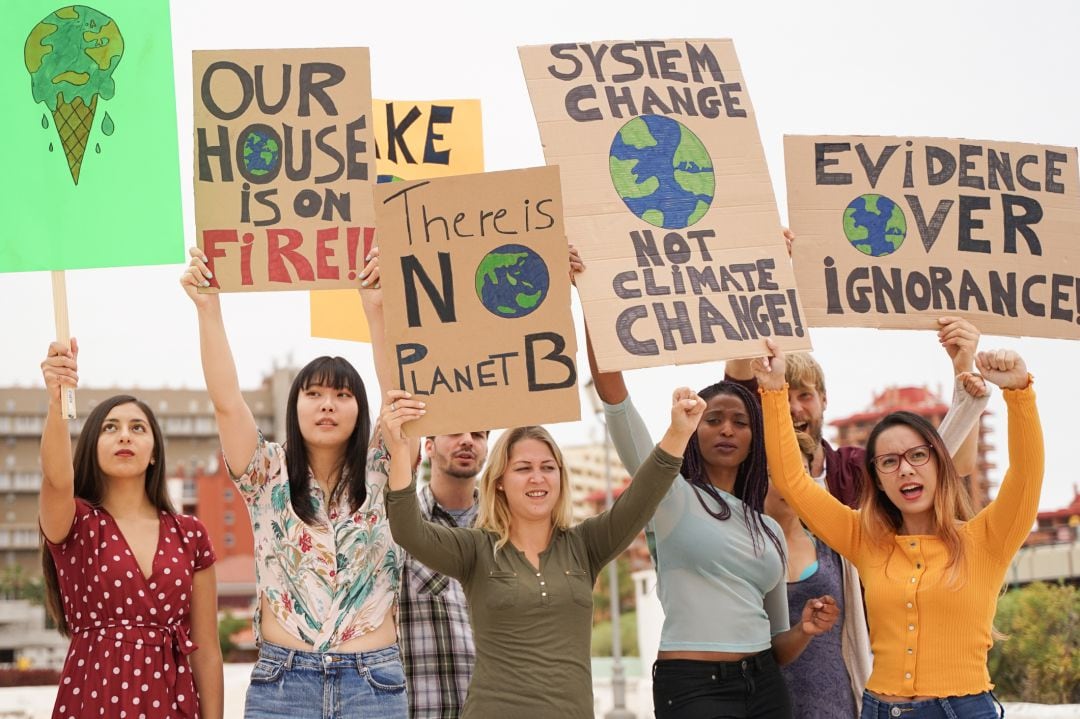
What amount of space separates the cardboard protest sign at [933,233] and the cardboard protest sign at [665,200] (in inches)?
13.0

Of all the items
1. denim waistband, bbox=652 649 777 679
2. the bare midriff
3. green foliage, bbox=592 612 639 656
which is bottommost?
green foliage, bbox=592 612 639 656

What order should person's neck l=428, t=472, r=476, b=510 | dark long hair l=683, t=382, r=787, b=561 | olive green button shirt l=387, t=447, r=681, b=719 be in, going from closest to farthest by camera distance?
olive green button shirt l=387, t=447, r=681, b=719, dark long hair l=683, t=382, r=787, b=561, person's neck l=428, t=472, r=476, b=510

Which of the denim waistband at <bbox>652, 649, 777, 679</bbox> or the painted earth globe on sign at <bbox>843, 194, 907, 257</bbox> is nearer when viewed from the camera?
the denim waistband at <bbox>652, 649, 777, 679</bbox>

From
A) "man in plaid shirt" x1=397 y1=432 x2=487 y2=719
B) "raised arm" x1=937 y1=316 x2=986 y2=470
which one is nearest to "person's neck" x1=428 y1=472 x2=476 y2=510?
"man in plaid shirt" x1=397 y1=432 x2=487 y2=719

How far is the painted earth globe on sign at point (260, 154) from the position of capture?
4629 millimetres

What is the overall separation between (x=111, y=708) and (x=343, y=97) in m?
2.22

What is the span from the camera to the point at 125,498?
14.6 ft

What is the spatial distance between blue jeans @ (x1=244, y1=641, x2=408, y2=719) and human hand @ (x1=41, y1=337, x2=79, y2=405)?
1.03m

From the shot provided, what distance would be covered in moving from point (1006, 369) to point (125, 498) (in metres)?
2.96

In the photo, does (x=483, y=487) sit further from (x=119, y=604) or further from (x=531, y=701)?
(x=119, y=604)

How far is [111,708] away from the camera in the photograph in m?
4.12

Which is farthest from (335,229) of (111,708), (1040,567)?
(1040,567)

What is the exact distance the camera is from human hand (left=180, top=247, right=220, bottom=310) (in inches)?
173

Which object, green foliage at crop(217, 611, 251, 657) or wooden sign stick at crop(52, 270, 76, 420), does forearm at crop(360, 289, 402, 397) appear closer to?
wooden sign stick at crop(52, 270, 76, 420)
